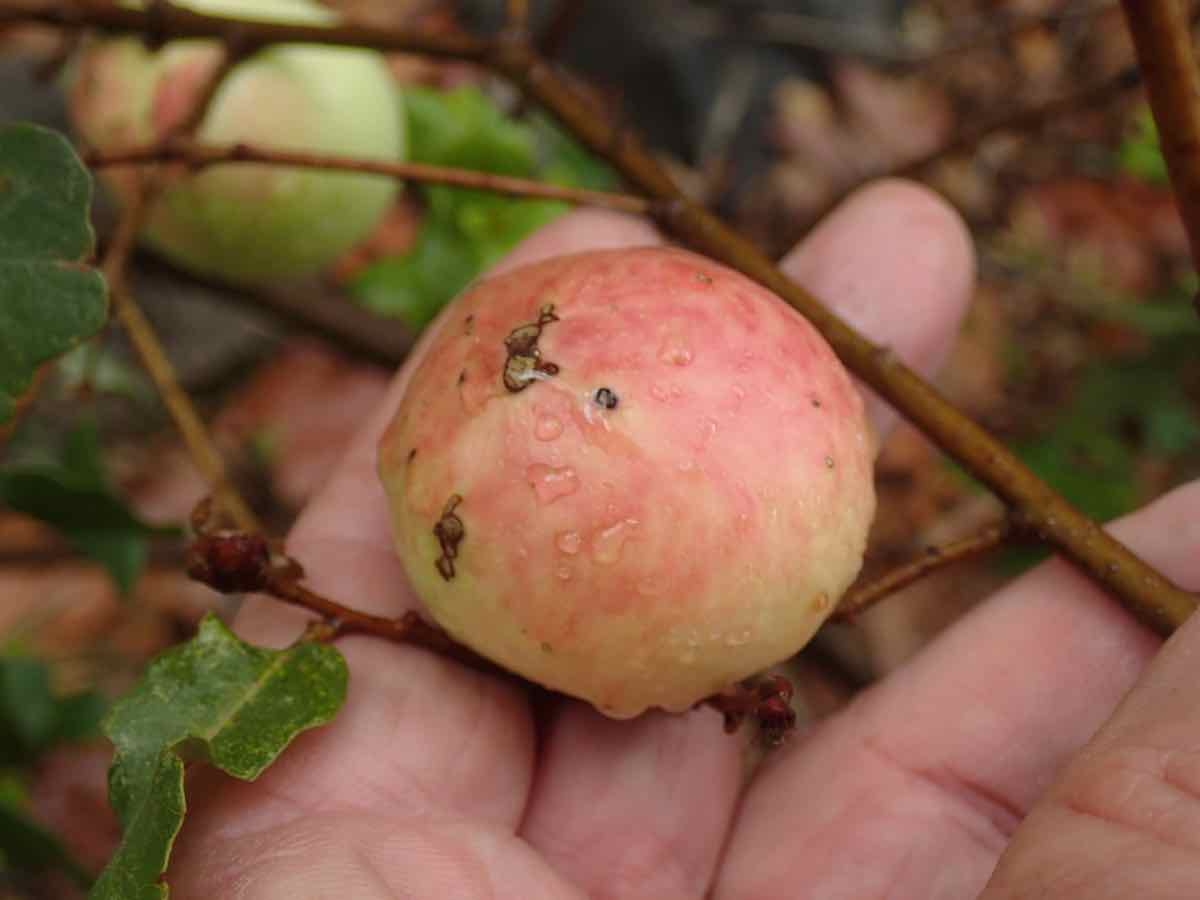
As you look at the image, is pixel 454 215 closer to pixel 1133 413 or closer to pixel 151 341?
pixel 151 341

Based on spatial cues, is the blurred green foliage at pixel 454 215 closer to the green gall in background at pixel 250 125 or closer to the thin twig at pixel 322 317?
the thin twig at pixel 322 317

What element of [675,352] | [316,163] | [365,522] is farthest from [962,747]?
[316,163]

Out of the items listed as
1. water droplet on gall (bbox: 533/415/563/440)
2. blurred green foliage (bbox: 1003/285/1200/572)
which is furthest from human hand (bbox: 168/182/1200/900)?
blurred green foliage (bbox: 1003/285/1200/572)

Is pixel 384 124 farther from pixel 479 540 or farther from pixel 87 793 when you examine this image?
pixel 87 793

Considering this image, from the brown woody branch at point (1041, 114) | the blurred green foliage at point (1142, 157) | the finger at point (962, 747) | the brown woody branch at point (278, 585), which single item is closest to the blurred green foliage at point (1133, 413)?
the blurred green foliage at point (1142, 157)

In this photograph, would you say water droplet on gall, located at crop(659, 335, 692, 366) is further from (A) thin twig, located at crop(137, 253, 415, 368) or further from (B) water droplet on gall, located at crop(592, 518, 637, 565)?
(A) thin twig, located at crop(137, 253, 415, 368)
